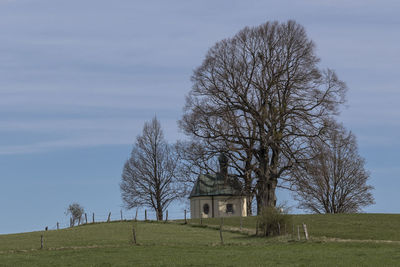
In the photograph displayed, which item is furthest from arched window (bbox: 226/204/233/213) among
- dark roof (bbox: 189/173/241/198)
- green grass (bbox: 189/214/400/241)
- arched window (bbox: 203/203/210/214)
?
green grass (bbox: 189/214/400/241)

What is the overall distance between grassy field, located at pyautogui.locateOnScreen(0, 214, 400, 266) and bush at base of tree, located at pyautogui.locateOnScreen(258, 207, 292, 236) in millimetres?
1362

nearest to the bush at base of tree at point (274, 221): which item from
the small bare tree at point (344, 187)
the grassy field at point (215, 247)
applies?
the grassy field at point (215, 247)

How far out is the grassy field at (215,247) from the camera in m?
29.2

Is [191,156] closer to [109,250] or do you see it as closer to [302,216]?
[302,216]

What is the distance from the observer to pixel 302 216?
180ft

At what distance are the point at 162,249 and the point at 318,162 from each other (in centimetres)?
2309

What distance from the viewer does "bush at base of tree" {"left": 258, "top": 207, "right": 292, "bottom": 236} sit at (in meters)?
42.2

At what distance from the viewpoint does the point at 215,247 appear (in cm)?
3644

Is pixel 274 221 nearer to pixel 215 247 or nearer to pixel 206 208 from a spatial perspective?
pixel 215 247

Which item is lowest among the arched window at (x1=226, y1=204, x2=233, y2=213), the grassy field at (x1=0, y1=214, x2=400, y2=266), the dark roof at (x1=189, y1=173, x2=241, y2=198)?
the grassy field at (x1=0, y1=214, x2=400, y2=266)

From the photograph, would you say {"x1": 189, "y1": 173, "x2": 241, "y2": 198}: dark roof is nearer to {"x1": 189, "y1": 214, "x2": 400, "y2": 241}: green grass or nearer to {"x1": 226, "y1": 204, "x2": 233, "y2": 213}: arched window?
{"x1": 226, "y1": 204, "x2": 233, "y2": 213}: arched window

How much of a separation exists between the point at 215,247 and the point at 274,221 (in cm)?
726

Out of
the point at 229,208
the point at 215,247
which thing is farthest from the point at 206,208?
the point at 215,247

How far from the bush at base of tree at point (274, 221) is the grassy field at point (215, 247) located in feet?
4.47
